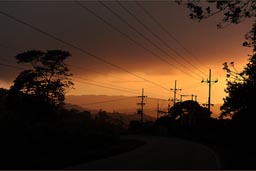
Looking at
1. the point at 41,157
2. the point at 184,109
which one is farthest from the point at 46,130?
the point at 184,109

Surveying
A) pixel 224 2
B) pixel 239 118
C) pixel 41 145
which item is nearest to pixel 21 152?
pixel 41 145

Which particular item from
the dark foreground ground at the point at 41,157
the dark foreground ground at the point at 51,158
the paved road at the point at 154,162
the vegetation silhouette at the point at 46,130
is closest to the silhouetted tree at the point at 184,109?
the vegetation silhouette at the point at 46,130

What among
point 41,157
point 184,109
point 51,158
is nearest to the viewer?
point 51,158

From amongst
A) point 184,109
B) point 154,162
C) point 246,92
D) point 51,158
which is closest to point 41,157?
point 51,158

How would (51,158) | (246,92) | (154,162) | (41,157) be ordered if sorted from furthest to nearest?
(246,92) → (41,157) → (51,158) → (154,162)

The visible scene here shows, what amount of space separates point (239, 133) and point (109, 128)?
64.3 ft

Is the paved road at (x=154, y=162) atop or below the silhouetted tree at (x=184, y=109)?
below

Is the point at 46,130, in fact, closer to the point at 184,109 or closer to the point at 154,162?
the point at 154,162

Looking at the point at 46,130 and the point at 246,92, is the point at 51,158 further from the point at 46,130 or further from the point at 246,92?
the point at 246,92

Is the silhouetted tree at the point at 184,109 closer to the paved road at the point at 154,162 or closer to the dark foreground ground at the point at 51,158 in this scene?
the dark foreground ground at the point at 51,158

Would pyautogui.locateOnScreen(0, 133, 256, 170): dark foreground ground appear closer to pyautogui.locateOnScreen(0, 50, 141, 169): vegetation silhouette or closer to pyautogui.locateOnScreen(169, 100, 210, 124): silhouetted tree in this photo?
pyautogui.locateOnScreen(0, 50, 141, 169): vegetation silhouette

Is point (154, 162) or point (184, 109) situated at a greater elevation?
point (184, 109)

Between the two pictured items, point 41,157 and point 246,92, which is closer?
point 41,157

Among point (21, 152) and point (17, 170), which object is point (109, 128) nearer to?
point (21, 152)
